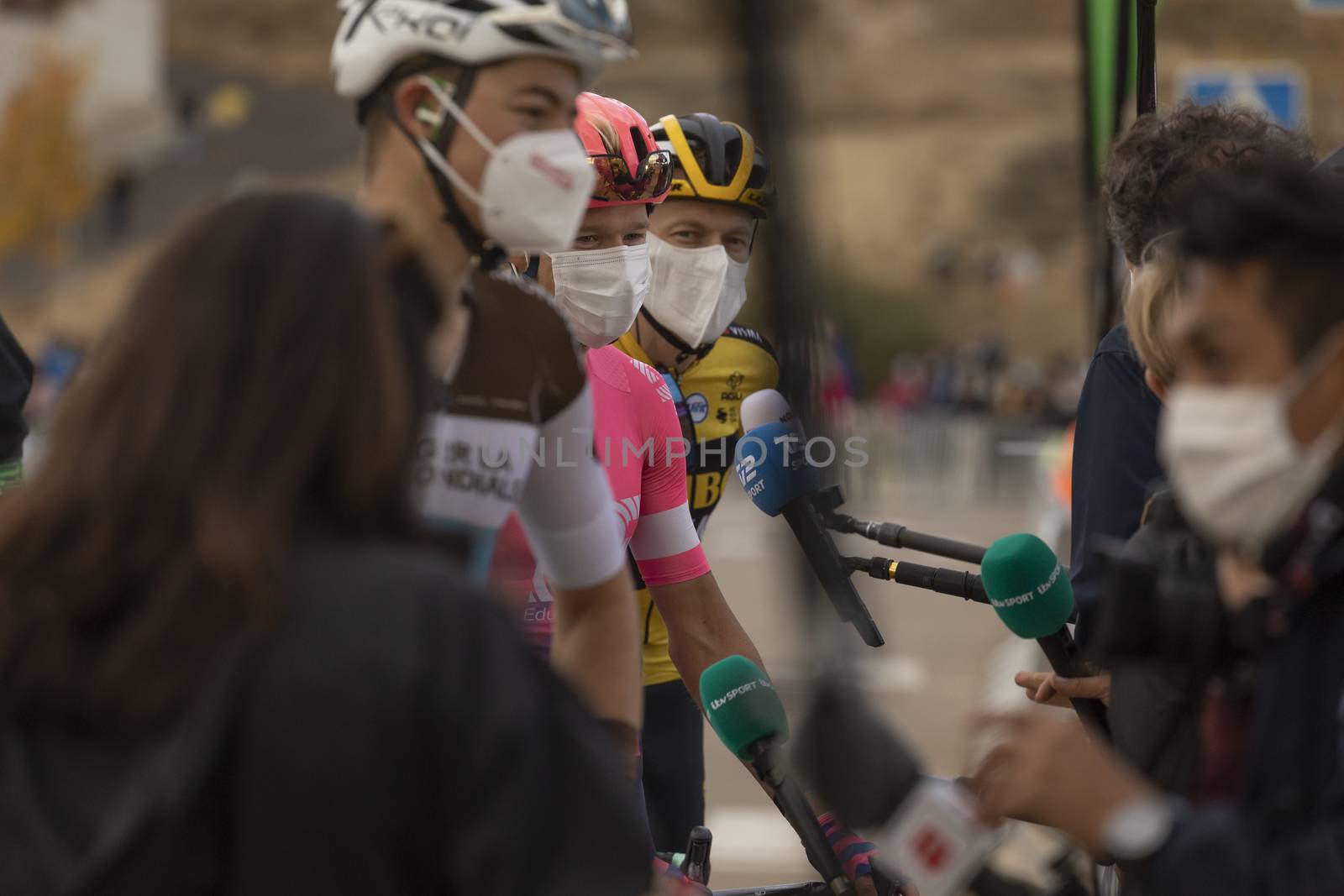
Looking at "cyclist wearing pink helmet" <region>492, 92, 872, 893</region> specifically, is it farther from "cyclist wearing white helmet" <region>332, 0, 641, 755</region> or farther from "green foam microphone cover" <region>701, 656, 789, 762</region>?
"cyclist wearing white helmet" <region>332, 0, 641, 755</region>

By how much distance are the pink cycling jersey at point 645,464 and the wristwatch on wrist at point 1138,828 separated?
5.59 ft

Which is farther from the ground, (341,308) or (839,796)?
(341,308)

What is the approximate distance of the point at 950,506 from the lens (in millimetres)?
20266

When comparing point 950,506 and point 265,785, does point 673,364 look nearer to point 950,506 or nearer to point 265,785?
point 265,785

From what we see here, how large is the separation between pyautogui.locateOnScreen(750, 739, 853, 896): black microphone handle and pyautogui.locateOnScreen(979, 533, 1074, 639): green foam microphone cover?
0.48m

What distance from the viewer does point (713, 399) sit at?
448 centimetres

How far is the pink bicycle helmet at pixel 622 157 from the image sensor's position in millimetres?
3729

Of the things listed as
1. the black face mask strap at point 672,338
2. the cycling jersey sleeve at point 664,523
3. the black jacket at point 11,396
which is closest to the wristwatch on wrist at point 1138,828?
the cycling jersey sleeve at point 664,523

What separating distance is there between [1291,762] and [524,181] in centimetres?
132

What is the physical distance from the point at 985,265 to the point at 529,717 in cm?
3959

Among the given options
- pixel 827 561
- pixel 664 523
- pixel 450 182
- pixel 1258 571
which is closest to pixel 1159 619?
pixel 1258 571

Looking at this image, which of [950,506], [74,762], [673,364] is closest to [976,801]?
[74,762]

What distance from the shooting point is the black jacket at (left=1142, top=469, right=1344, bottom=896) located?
182 centimetres

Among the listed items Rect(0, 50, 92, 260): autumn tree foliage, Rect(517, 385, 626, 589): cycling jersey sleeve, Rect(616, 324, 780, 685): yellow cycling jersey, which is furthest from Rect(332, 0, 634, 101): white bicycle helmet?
Rect(0, 50, 92, 260): autumn tree foliage
